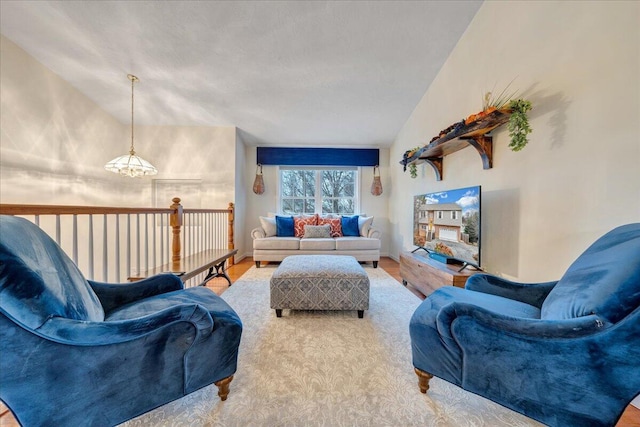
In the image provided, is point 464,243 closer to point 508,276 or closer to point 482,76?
point 508,276

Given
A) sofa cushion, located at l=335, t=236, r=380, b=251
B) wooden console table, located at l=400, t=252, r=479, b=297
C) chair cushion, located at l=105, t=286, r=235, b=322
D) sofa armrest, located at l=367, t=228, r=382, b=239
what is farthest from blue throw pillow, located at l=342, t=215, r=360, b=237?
chair cushion, located at l=105, t=286, r=235, b=322

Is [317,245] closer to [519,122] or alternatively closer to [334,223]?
[334,223]

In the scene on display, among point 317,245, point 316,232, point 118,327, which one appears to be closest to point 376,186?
point 316,232

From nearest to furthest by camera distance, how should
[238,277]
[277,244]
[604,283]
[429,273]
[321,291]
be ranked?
[604,283]
[321,291]
[429,273]
[238,277]
[277,244]

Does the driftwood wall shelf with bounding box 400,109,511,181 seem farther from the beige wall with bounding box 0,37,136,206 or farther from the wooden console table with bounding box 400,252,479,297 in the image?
the beige wall with bounding box 0,37,136,206

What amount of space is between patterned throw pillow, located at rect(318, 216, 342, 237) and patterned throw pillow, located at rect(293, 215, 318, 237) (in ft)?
0.38

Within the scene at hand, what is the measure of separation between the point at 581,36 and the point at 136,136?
217 inches

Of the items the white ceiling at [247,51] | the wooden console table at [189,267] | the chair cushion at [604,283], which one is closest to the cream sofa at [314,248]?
the wooden console table at [189,267]

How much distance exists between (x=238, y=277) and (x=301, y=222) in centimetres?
153

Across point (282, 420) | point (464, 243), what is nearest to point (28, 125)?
point (282, 420)

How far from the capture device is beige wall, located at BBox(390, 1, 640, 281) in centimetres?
113

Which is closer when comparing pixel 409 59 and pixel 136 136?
pixel 409 59

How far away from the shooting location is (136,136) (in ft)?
13.1

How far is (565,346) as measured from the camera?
0.79 meters
